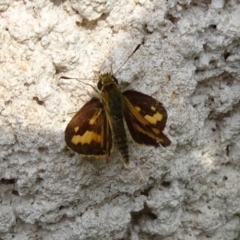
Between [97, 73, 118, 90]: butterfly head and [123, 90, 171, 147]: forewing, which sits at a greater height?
[97, 73, 118, 90]: butterfly head

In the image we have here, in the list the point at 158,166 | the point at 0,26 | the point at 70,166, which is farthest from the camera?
the point at 158,166

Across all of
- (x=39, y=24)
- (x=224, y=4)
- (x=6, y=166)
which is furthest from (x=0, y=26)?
(x=224, y=4)

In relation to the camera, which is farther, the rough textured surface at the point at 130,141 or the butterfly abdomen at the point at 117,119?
the butterfly abdomen at the point at 117,119

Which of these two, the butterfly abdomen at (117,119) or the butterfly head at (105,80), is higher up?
the butterfly head at (105,80)

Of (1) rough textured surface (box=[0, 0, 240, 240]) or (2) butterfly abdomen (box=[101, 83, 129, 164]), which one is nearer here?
(1) rough textured surface (box=[0, 0, 240, 240])

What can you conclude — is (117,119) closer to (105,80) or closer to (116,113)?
(116,113)

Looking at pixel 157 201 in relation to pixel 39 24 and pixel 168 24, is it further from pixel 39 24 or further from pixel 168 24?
pixel 39 24
